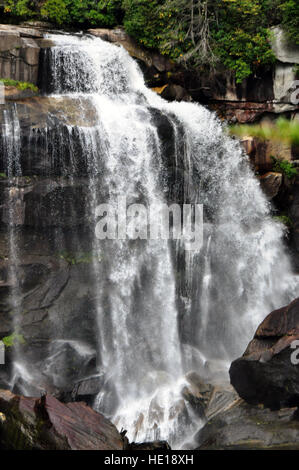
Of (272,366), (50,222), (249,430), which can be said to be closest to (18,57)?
(50,222)

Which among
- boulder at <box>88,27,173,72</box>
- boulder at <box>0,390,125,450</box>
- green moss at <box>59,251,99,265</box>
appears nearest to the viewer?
boulder at <box>0,390,125,450</box>

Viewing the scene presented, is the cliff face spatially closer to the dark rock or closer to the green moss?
the green moss

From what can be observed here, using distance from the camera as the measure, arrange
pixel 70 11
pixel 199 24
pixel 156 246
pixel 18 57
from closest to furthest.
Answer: pixel 156 246
pixel 18 57
pixel 199 24
pixel 70 11

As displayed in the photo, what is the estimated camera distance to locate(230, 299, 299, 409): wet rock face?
26.3 feet

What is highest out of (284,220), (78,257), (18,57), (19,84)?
(18,57)

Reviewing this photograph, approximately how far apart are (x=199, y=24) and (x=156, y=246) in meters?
9.57

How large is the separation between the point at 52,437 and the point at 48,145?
7.56 meters

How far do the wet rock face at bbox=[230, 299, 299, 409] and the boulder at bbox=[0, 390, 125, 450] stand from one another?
10.5 ft

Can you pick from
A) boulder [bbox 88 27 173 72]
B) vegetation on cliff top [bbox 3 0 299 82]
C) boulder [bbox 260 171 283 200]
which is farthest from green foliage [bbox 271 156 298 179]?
boulder [bbox 88 27 173 72]

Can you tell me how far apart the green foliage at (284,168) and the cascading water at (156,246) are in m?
1.30

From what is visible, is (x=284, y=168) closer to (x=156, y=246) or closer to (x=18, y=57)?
(x=156, y=246)

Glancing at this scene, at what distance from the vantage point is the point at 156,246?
11922 mm

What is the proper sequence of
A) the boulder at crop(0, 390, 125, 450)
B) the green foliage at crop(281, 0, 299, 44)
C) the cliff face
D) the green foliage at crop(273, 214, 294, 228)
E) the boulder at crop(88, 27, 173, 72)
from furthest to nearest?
the boulder at crop(88, 27, 173, 72) → the green foliage at crop(281, 0, 299, 44) → the green foliage at crop(273, 214, 294, 228) → the cliff face → the boulder at crop(0, 390, 125, 450)

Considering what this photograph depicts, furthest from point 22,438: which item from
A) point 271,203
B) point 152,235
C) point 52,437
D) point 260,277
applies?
point 271,203
